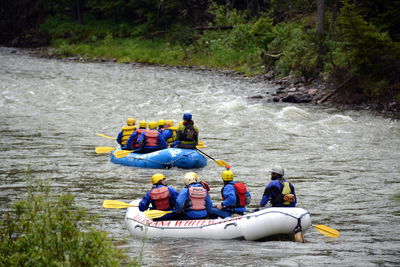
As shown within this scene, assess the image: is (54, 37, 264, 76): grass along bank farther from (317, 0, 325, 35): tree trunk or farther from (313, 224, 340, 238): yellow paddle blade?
(313, 224, 340, 238): yellow paddle blade

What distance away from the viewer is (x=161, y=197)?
906 centimetres

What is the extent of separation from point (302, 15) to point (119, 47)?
12693mm

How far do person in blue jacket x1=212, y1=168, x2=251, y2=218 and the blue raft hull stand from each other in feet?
15.0

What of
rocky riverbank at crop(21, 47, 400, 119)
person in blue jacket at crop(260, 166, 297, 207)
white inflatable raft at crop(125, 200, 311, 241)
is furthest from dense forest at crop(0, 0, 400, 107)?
white inflatable raft at crop(125, 200, 311, 241)

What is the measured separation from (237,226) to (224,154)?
270 inches

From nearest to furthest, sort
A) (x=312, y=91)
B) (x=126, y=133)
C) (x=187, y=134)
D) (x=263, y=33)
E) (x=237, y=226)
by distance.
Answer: (x=237, y=226), (x=187, y=134), (x=126, y=133), (x=312, y=91), (x=263, y=33)

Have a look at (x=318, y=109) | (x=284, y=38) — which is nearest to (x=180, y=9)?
(x=284, y=38)

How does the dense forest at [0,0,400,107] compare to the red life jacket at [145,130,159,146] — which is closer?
the red life jacket at [145,130,159,146]

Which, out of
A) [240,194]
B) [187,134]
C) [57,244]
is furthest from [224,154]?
[57,244]

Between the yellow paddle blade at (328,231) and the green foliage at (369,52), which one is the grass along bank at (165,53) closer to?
the green foliage at (369,52)

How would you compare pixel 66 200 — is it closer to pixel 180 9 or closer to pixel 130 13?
pixel 180 9

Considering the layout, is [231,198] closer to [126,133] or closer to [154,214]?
[154,214]

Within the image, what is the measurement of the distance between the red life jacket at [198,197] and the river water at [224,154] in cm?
59

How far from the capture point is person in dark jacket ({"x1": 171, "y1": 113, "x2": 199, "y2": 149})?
45.1 ft
